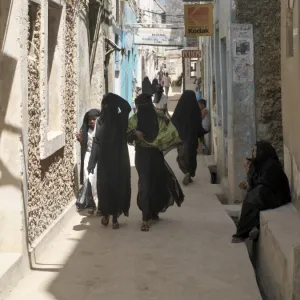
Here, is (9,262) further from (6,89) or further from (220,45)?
(220,45)

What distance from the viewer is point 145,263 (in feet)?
17.4

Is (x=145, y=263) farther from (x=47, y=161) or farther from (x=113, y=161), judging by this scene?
(x=113, y=161)

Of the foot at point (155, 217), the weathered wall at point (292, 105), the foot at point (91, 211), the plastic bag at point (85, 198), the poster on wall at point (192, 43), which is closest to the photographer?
the weathered wall at point (292, 105)

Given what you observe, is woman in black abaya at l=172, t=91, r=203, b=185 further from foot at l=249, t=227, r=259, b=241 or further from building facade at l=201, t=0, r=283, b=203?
foot at l=249, t=227, r=259, b=241

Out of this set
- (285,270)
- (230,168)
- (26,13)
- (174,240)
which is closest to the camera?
(285,270)

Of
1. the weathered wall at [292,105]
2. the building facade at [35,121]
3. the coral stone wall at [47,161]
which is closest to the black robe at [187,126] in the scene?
the building facade at [35,121]

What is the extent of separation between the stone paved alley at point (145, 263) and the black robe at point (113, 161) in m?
0.29

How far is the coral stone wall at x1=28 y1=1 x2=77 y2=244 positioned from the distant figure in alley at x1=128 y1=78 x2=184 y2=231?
81 centimetres

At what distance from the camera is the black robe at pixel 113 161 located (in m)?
6.50

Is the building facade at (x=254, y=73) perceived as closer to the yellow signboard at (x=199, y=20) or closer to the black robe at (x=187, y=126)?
the black robe at (x=187, y=126)

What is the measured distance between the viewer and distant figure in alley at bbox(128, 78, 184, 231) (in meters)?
6.49

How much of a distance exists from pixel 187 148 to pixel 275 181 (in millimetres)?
4087

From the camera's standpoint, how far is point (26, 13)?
193 inches

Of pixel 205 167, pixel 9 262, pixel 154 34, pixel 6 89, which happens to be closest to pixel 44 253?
pixel 9 262
